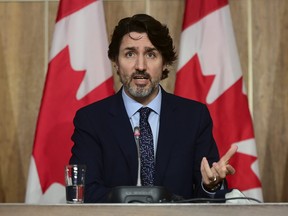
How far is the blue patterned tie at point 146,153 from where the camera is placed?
2.94 meters

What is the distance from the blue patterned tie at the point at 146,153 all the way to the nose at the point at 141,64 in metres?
0.22

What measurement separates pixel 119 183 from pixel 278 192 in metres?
1.53

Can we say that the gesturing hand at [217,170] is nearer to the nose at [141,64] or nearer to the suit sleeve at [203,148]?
the suit sleeve at [203,148]

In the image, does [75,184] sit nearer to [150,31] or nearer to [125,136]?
[125,136]

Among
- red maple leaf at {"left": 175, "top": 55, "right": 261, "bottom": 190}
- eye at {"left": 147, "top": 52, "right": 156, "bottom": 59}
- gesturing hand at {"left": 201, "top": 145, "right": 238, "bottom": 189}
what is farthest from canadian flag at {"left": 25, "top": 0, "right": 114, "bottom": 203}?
gesturing hand at {"left": 201, "top": 145, "right": 238, "bottom": 189}

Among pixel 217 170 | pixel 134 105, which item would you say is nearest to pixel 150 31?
pixel 134 105

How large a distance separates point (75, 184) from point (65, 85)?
1.66 m

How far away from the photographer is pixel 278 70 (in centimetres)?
422

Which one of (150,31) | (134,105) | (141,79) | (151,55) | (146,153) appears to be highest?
(150,31)

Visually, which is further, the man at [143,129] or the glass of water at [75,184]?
the man at [143,129]

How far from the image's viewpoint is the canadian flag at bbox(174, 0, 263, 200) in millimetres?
3852

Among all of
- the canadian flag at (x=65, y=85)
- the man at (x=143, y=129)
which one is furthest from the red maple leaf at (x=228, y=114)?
the man at (x=143, y=129)

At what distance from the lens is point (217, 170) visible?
8.38ft

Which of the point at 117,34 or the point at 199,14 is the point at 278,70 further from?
the point at 117,34
